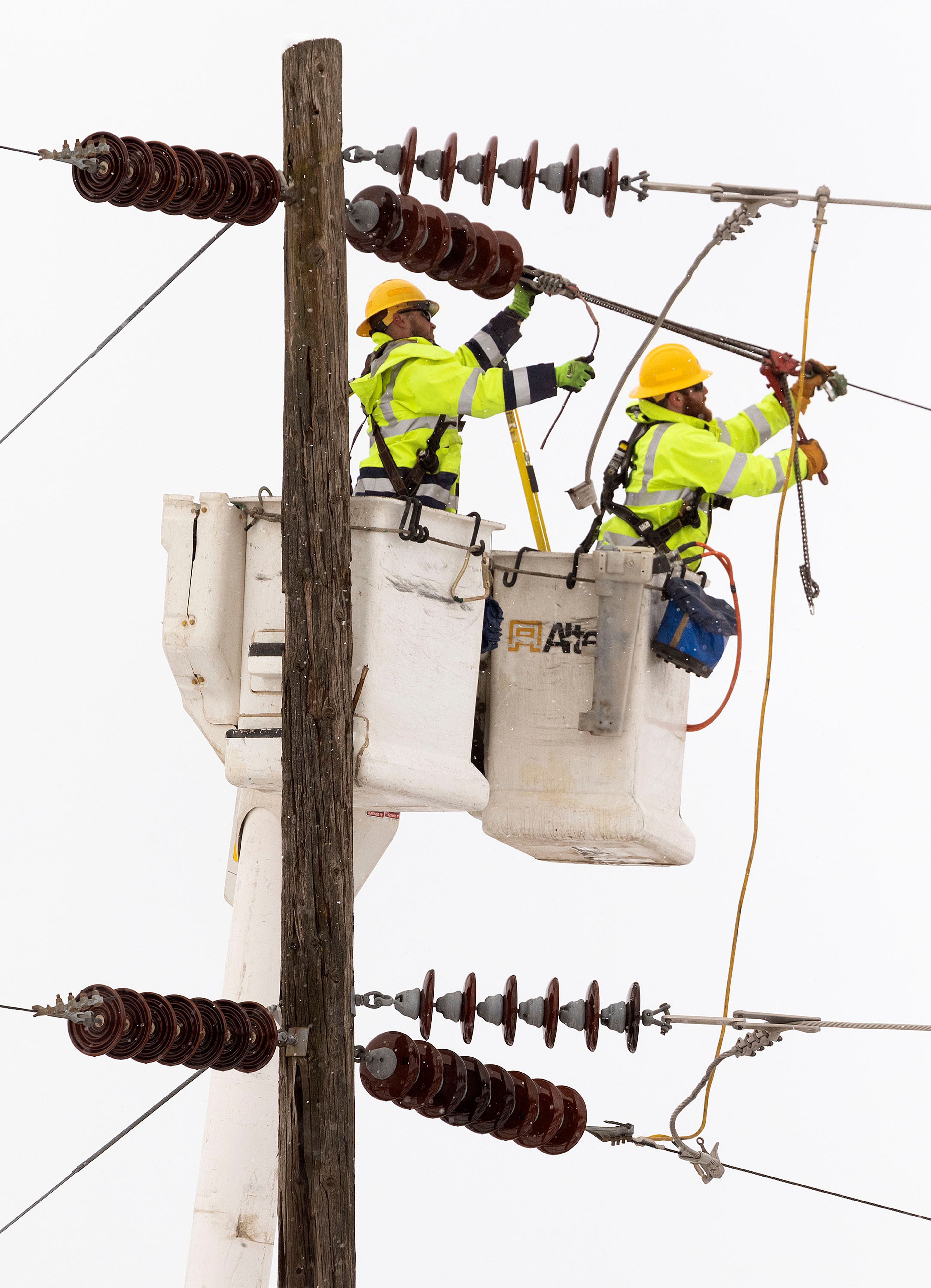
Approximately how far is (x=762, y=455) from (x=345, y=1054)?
2948 millimetres

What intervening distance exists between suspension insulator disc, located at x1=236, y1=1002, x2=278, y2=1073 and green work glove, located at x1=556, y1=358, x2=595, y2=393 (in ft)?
8.47

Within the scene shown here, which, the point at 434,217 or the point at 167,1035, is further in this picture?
the point at 434,217

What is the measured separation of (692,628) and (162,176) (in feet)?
8.53

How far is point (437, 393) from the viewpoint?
832 centimetres

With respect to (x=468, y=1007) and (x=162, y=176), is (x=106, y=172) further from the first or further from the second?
(x=468, y=1007)

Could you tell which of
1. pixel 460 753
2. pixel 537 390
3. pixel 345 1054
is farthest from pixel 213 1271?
pixel 537 390

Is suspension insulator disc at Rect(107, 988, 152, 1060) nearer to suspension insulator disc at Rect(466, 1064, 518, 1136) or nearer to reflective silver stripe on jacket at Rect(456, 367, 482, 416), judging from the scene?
suspension insulator disc at Rect(466, 1064, 518, 1136)

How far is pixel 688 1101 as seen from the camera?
8.46 m

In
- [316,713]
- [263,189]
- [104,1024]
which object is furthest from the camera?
[263,189]

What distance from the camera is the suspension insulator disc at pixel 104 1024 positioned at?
705cm

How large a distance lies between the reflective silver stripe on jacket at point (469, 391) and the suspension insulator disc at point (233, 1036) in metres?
2.31

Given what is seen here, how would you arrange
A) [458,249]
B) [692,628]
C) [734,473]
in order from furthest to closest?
[734,473] → [692,628] → [458,249]

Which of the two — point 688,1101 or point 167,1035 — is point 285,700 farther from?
point 688,1101

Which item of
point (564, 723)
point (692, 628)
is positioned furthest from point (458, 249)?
point (564, 723)
